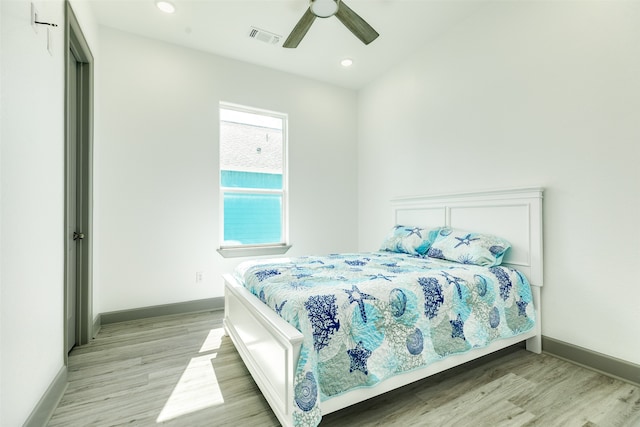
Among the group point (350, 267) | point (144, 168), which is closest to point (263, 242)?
point (144, 168)

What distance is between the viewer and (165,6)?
2.63m

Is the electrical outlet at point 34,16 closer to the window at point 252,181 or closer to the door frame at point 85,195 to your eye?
the door frame at point 85,195

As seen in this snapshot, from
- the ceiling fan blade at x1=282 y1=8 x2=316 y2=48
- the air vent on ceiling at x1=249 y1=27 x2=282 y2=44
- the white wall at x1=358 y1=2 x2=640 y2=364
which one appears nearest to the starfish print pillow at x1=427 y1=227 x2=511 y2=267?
the white wall at x1=358 y1=2 x2=640 y2=364

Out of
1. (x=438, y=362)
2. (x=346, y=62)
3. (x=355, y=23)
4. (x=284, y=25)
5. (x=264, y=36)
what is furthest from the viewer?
(x=346, y=62)

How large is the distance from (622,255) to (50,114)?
3.54m

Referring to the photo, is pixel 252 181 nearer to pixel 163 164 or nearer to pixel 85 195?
pixel 163 164

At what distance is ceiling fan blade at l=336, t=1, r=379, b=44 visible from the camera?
2180mm

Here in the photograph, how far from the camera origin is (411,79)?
3479 millimetres

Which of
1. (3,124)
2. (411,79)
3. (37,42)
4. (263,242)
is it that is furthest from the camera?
(263,242)

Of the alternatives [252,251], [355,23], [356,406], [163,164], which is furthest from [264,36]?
[356,406]

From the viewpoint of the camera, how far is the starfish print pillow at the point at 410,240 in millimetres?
2814

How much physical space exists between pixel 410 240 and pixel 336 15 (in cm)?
204

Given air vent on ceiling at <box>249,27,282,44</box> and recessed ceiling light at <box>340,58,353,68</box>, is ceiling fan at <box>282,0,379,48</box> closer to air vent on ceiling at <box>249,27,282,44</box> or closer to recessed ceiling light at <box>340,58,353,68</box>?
air vent on ceiling at <box>249,27,282,44</box>

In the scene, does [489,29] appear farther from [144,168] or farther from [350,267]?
[144,168]
